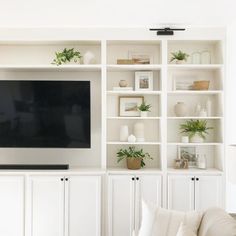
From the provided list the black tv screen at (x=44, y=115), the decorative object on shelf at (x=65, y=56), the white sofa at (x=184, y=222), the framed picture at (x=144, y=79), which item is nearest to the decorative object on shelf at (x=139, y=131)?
the framed picture at (x=144, y=79)

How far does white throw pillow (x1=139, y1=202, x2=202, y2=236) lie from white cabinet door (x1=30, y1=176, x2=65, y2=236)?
1.51 meters

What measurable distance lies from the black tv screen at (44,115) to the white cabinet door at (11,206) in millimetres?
451

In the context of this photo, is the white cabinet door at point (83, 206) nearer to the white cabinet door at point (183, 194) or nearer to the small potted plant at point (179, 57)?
the white cabinet door at point (183, 194)

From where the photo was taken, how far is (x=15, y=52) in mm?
4398

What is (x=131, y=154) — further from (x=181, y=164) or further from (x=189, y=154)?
(x=189, y=154)

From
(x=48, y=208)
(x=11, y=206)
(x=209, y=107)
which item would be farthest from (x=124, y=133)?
(x=11, y=206)

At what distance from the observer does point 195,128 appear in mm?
4211

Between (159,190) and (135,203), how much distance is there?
1.00ft

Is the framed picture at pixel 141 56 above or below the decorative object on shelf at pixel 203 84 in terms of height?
above

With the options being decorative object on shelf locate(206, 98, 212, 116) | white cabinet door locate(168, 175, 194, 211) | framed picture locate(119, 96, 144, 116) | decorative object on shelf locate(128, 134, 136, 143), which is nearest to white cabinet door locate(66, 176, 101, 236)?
decorative object on shelf locate(128, 134, 136, 143)

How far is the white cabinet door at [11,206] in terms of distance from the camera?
3.84 meters

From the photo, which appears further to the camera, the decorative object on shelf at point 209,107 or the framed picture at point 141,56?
the framed picture at point 141,56

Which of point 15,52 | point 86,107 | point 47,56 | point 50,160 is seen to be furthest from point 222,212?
point 15,52
